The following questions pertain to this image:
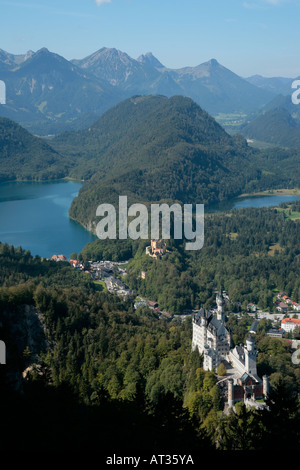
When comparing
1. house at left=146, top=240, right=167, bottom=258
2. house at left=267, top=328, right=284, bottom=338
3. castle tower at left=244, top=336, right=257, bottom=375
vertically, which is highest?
castle tower at left=244, top=336, right=257, bottom=375

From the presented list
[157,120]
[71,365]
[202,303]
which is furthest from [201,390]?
[157,120]

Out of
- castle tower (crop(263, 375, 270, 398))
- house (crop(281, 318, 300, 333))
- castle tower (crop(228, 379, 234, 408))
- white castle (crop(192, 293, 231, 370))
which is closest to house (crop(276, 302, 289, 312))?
house (crop(281, 318, 300, 333))

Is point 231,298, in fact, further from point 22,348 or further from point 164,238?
point 22,348

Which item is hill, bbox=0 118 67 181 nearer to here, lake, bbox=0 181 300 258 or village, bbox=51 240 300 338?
lake, bbox=0 181 300 258

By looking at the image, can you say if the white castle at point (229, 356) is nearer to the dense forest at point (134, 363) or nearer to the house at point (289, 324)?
the dense forest at point (134, 363)

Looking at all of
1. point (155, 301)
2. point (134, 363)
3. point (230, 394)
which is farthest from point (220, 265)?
point (230, 394)

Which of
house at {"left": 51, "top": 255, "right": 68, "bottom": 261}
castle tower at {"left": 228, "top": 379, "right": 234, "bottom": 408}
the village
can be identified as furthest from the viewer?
house at {"left": 51, "top": 255, "right": 68, "bottom": 261}
